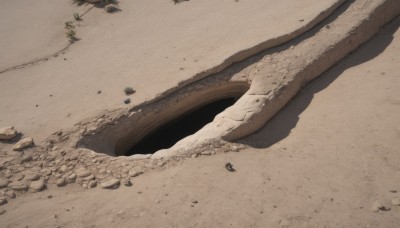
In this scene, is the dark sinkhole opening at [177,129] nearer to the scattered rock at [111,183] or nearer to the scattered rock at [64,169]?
the scattered rock at [64,169]

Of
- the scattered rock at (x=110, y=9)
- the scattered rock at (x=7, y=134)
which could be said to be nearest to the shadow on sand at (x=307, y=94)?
the scattered rock at (x=7, y=134)

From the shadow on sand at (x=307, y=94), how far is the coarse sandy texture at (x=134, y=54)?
37.3 inches

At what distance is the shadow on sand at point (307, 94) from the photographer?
198 inches

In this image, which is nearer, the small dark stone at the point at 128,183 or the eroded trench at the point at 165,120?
the small dark stone at the point at 128,183

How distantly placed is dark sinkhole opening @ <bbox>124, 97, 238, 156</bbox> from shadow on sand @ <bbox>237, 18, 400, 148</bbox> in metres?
1.18

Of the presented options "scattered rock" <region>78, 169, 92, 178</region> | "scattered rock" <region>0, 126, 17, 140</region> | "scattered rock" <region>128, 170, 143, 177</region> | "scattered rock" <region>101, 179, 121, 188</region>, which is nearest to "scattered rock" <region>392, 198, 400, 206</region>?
"scattered rock" <region>128, 170, 143, 177</region>

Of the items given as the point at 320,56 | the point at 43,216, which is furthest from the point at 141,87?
the point at 320,56

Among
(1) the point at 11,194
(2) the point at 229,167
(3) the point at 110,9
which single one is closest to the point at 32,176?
(1) the point at 11,194

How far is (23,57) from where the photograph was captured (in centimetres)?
742

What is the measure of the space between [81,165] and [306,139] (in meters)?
2.96

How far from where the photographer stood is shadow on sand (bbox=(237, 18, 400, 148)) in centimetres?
502

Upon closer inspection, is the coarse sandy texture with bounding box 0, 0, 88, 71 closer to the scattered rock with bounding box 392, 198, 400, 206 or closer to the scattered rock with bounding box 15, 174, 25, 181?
the scattered rock with bounding box 15, 174, 25, 181

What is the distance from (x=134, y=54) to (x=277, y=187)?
3.89m

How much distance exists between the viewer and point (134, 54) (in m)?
6.68
